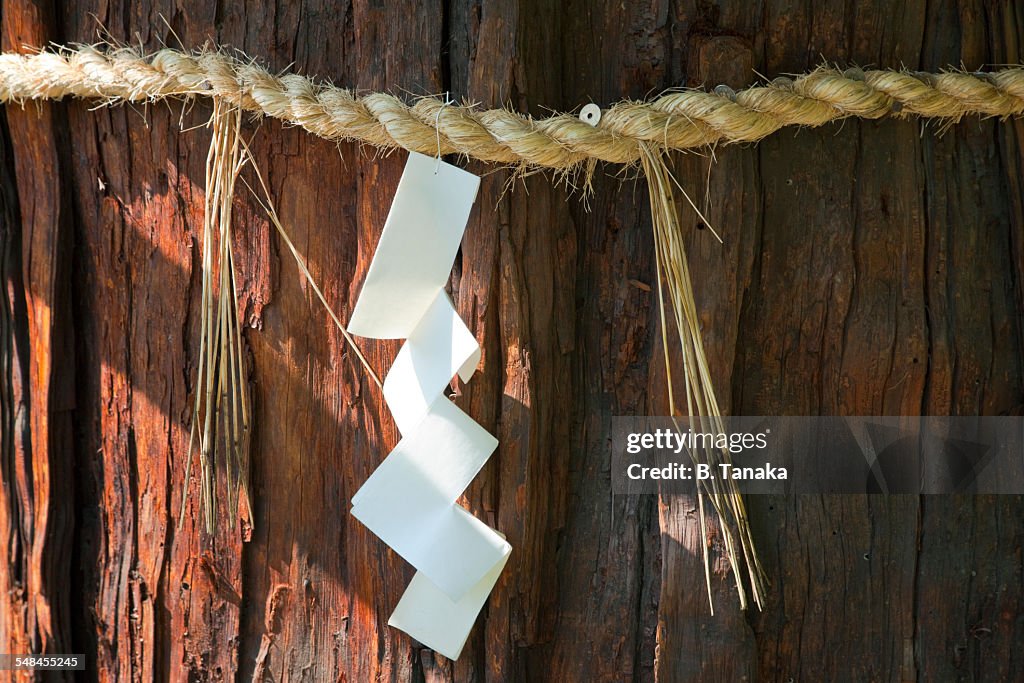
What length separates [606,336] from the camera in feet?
3.77

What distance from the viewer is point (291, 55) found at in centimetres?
116

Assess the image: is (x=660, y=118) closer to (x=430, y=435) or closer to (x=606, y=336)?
(x=606, y=336)

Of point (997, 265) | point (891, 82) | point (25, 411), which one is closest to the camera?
point (891, 82)

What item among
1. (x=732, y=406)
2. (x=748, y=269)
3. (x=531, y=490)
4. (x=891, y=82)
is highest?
(x=891, y=82)

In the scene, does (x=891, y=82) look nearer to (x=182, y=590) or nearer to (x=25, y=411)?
(x=182, y=590)

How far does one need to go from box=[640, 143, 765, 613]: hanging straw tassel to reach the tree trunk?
40 millimetres

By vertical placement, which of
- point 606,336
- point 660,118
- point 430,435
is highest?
point 660,118

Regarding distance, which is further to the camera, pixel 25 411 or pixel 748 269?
pixel 25 411

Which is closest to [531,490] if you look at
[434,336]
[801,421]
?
[434,336]

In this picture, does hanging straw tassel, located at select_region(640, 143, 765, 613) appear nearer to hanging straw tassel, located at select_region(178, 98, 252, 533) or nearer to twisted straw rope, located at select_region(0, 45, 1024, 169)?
twisted straw rope, located at select_region(0, 45, 1024, 169)

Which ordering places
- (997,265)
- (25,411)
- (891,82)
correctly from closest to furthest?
1. (891,82)
2. (997,265)
3. (25,411)

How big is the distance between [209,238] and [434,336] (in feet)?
1.09

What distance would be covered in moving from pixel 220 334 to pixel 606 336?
1.71ft

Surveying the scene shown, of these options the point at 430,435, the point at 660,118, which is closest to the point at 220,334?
the point at 430,435
